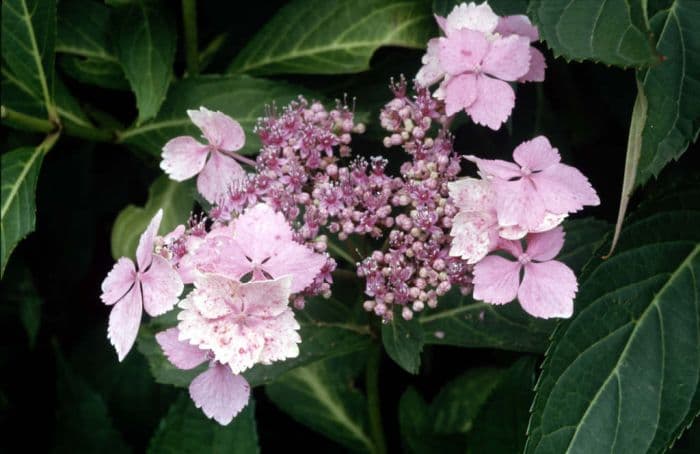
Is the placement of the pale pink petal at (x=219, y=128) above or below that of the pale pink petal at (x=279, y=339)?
above

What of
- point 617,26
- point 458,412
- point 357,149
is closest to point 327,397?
point 458,412

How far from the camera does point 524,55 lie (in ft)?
3.57

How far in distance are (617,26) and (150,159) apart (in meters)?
0.91

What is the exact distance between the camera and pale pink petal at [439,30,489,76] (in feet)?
3.54

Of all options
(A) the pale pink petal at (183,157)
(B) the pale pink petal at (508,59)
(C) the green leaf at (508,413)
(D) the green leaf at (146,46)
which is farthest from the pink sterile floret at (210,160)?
(C) the green leaf at (508,413)

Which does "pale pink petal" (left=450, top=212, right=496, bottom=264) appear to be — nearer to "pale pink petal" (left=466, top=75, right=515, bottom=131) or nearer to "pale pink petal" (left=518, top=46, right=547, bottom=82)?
Result: "pale pink petal" (left=466, top=75, right=515, bottom=131)

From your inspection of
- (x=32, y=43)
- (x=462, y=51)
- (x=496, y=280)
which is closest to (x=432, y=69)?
(x=462, y=51)

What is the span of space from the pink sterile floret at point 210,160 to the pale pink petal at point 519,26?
377mm

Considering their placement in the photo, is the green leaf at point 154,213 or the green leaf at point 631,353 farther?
the green leaf at point 154,213

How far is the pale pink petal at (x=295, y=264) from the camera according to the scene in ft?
3.19

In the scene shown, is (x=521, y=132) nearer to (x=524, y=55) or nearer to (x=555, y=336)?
(x=524, y=55)

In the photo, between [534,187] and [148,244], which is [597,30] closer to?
[534,187]

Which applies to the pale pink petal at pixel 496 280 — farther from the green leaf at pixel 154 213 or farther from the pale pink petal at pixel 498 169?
the green leaf at pixel 154 213

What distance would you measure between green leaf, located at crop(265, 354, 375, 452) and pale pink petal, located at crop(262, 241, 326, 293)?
0.58 metres
